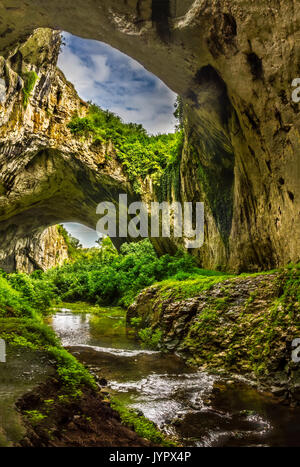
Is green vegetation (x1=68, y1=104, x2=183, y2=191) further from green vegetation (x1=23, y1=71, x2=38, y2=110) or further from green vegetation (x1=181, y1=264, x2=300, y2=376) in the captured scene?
green vegetation (x1=181, y1=264, x2=300, y2=376)

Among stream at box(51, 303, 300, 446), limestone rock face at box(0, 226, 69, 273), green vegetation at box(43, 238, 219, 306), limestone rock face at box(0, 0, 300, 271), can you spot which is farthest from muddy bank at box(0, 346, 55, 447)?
limestone rock face at box(0, 226, 69, 273)

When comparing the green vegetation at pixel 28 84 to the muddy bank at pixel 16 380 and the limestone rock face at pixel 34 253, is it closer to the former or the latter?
the limestone rock face at pixel 34 253

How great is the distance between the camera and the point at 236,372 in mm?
3518

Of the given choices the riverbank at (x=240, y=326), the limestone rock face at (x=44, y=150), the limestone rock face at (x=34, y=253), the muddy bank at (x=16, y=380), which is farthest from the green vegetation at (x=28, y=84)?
the muddy bank at (x=16, y=380)

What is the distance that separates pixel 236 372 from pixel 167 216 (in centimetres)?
990

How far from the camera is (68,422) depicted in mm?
1816

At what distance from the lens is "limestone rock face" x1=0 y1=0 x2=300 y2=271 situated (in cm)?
455

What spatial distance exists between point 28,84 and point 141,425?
13742 millimetres

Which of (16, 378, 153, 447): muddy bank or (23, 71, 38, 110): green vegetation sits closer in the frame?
(16, 378, 153, 447): muddy bank

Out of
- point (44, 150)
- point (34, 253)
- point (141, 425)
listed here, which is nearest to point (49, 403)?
point (141, 425)

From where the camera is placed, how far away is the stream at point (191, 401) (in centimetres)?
211

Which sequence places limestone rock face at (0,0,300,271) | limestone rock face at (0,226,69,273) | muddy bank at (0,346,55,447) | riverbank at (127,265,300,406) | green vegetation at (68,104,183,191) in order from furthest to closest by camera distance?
limestone rock face at (0,226,69,273) < green vegetation at (68,104,183,191) < limestone rock face at (0,0,300,271) < riverbank at (127,265,300,406) < muddy bank at (0,346,55,447)

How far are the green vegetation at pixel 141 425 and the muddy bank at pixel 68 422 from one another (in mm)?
62

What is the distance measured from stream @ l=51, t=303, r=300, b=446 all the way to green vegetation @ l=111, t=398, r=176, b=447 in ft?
0.42
